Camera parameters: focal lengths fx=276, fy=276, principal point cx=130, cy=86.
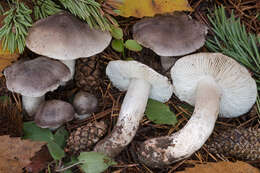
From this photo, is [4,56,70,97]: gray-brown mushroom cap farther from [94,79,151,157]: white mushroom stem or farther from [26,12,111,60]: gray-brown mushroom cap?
[94,79,151,157]: white mushroom stem

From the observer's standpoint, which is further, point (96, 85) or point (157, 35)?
point (96, 85)

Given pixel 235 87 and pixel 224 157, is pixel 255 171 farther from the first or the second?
pixel 235 87

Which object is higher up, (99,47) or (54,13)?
(54,13)

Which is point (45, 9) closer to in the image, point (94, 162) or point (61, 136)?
point (61, 136)

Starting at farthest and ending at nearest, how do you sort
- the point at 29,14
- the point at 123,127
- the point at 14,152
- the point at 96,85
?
the point at 96,85 < the point at 123,127 < the point at 29,14 < the point at 14,152

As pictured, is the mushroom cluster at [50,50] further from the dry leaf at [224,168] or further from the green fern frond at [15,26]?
the dry leaf at [224,168]

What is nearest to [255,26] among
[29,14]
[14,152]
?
[29,14]

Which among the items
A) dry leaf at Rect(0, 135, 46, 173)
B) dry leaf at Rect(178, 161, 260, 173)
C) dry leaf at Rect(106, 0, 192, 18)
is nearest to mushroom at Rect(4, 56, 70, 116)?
dry leaf at Rect(0, 135, 46, 173)

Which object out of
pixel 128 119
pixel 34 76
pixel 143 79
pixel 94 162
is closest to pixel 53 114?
pixel 34 76

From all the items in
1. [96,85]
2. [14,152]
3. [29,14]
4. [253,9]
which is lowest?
[14,152]

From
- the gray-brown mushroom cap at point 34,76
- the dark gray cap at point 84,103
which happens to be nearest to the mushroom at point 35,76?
the gray-brown mushroom cap at point 34,76
